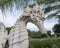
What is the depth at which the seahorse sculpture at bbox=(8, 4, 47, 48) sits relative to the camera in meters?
3.02

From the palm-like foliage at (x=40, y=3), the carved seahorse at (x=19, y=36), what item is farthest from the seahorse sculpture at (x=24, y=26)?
the palm-like foliage at (x=40, y=3)

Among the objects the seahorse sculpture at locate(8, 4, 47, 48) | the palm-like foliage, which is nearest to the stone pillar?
the seahorse sculpture at locate(8, 4, 47, 48)

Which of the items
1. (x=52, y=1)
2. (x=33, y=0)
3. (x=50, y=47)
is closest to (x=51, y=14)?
(x=52, y=1)

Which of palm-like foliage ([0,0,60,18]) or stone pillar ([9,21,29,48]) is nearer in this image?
stone pillar ([9,21,29,48])

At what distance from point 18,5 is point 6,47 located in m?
1.68

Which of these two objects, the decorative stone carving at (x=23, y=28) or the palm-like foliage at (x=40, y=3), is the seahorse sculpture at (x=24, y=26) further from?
the palm-like foliage at (x=40, y=3)

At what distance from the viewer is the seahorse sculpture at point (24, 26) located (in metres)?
3.02

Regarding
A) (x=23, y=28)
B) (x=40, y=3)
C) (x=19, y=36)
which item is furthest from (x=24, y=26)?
(x=40, y=3)

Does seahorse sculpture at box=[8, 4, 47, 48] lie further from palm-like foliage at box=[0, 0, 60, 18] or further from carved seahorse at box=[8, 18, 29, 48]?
palm-like foliage at box=[0, 0, 60, 18]

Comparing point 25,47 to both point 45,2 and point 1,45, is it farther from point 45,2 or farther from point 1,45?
point 45,2

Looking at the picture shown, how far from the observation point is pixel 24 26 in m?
3.12

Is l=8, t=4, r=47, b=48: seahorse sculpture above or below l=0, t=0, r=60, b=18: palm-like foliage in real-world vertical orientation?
below

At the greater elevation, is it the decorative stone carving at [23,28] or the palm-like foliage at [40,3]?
the palm-like foliage at [40,3]

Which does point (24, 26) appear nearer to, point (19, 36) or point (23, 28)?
point (23, 28)
